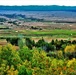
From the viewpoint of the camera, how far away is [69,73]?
28172 millimetres

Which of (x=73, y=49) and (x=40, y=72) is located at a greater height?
(x=40, y=72)

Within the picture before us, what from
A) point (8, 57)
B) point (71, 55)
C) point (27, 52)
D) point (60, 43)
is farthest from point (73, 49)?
point (8, 57)

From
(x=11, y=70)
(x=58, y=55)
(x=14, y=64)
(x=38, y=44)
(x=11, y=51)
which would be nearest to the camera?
(x=11, y=70)

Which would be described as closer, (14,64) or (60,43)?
(14,64)

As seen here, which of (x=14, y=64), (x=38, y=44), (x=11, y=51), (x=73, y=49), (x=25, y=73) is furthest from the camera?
(x=38, y=44)

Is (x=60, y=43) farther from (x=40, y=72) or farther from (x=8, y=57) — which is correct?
(x=40, y=72)

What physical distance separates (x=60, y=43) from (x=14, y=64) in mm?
35564

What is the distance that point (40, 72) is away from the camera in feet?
102

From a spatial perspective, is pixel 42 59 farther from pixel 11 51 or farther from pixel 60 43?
pixel 60 43

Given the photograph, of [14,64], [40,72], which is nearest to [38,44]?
[14,64]

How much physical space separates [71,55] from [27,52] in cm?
→ 1522

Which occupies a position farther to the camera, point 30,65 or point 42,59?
point 42,59

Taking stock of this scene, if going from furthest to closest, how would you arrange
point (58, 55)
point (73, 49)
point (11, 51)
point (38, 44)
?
point (38, 44), point (73, 49), point (58, 55), point (11, 51)

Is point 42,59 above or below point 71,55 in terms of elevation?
above
